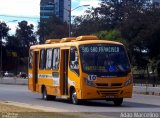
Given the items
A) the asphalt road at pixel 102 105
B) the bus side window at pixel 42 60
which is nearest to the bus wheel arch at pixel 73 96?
the asphalt road at pixel 102 105

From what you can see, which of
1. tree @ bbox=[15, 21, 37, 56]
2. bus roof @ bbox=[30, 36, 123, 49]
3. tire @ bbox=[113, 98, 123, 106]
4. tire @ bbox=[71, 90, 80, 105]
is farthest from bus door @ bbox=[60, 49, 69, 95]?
tree @ bbox=[15, 21, 37, 56]

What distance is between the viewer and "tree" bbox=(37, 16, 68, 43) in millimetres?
103681

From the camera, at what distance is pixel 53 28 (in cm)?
11381

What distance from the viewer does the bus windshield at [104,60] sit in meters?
24.4

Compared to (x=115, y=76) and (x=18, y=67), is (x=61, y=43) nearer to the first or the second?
(x=115, y=76)

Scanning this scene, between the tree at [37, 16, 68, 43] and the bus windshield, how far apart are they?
75.0m

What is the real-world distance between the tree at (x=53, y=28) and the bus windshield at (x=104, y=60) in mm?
75004

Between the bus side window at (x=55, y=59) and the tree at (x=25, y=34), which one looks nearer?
the bus side window at (x=55, y=59)

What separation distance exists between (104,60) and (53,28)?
89603 mm

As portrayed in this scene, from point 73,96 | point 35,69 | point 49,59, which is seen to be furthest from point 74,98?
point 35,69

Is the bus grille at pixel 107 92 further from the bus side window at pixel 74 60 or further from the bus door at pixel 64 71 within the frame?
the bus door at pixel 64 71

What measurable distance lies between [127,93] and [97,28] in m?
66.9

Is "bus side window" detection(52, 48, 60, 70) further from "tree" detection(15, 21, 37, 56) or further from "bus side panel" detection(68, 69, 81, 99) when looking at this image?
"tree" detection(15, 21, 37, 56)

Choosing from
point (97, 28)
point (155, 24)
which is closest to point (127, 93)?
point (155, 24)
